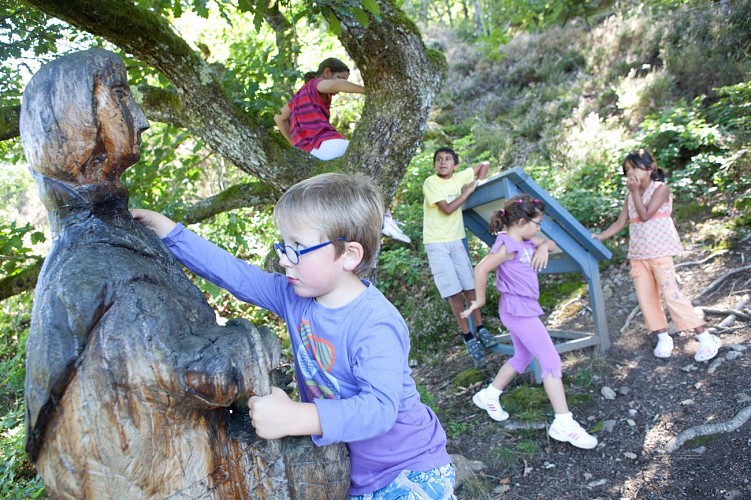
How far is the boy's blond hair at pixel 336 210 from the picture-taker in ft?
5.31

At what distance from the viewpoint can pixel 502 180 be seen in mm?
4488

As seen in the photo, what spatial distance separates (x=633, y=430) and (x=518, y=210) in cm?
173

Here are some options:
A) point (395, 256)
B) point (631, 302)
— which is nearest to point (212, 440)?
point (631, 302)

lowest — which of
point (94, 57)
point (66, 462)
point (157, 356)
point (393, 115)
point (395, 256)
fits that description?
point (395, 256)

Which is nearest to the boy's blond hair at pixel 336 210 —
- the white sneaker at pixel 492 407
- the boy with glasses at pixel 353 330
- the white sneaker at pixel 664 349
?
the boy with glasses at pixel 353 330

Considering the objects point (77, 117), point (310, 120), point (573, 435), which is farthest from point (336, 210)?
point (573, 435)

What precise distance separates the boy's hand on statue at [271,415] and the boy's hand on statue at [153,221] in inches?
26.5

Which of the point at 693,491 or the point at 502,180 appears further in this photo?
the point at 502,180

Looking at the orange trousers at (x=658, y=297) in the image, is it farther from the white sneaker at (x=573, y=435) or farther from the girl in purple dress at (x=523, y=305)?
the white sneaker at (x=573, y=435)

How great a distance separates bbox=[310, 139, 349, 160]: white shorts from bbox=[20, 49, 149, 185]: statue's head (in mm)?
2495

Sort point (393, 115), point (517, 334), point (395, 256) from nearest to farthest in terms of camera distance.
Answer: point (393, 115) → point (517, 334) → point (395, 256)

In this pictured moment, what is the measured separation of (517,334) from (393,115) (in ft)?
5.72

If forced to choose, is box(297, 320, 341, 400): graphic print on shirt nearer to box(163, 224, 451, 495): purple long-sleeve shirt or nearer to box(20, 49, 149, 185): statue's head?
box(163, 224, 451, 495): purple long-sleeve shirt

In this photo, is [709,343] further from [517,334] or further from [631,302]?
[517,334]
